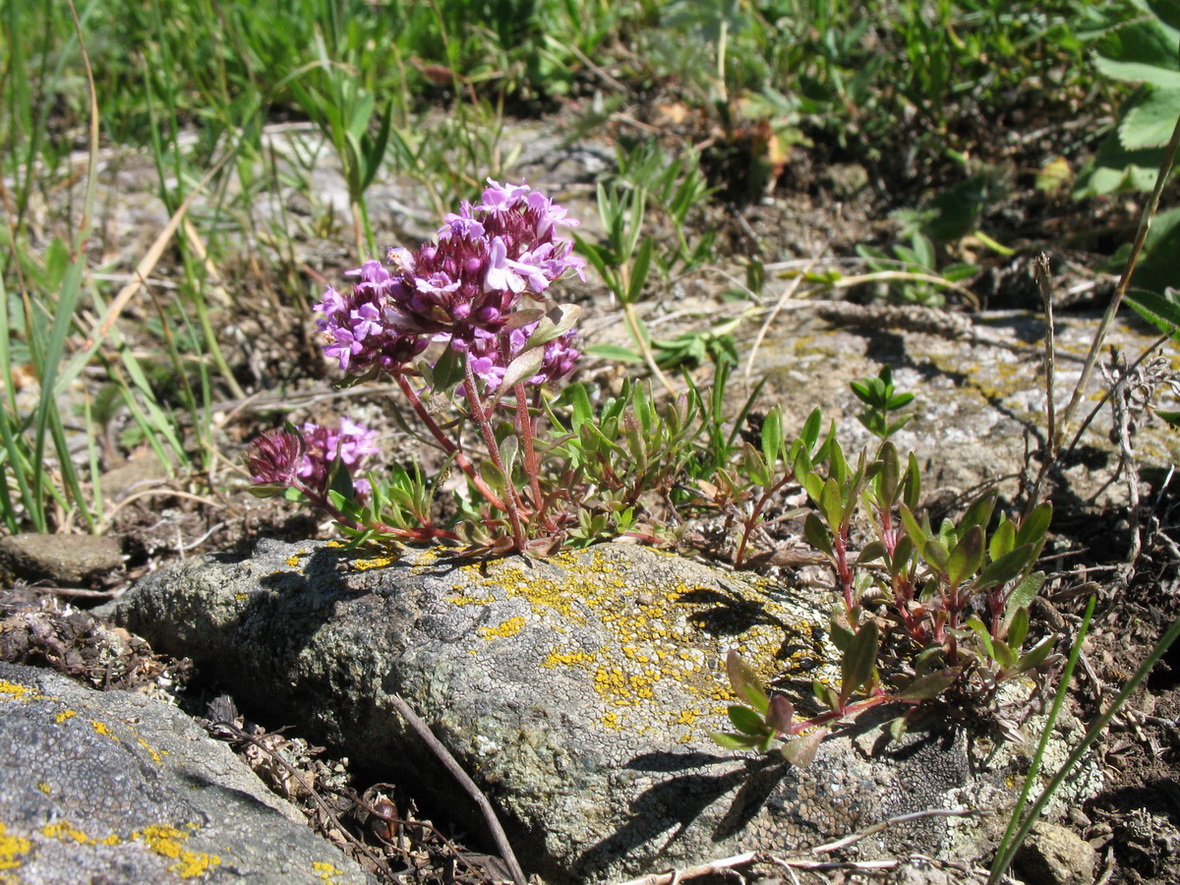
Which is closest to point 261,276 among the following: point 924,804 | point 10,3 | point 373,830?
point 10,3

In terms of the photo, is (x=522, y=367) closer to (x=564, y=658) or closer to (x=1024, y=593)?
(x=564, y=658)

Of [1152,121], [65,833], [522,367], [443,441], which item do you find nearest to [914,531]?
[522,367]

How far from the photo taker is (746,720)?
1.75 m

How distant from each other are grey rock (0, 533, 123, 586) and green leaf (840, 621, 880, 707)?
7.62ft

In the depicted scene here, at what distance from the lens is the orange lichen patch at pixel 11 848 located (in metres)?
1.47

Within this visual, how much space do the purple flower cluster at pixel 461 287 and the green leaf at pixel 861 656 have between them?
101cm

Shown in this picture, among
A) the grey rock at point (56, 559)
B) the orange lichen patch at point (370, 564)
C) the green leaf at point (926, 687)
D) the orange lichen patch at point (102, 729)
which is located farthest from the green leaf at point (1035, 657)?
the grey rock at point (56, 559)

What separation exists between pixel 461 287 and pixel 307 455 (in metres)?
1.09

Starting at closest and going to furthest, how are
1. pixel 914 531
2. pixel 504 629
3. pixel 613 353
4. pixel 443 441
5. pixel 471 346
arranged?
pixel 914 531 < pixel 471 346 < pixel 504 629 < pixel 443 441 < pixel 613 353

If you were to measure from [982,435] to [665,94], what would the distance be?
3055 mm

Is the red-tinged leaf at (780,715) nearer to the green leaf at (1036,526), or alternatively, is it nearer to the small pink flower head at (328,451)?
the green leaf at (1036,526)

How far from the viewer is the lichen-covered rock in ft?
6.16

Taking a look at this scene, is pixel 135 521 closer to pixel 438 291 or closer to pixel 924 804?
pixel 438 291

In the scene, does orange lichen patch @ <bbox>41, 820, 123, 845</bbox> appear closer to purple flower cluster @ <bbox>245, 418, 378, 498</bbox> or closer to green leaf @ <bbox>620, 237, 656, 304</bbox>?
purple flower cluster @ <bbox>245, 418, 378, 498</bbox>
